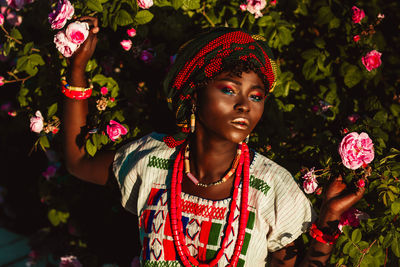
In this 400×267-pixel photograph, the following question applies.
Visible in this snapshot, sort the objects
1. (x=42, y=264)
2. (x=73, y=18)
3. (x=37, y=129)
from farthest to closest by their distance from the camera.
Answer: (x=42, y=264)
(x=37, y=129)
(x=73, y=18)

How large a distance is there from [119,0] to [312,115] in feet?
5.25

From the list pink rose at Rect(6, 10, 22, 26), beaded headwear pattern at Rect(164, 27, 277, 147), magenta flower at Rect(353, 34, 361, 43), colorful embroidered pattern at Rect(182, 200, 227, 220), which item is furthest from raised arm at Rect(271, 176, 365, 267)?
pink rose at Rect(6, 10, 22, 26)

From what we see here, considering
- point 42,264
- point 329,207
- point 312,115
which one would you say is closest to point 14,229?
point 42,264

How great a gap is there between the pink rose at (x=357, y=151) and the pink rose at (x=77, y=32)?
1.53 metres

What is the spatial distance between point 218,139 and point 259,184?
0.34m

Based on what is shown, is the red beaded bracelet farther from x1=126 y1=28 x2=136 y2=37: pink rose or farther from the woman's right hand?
x1=126 y1=28 x2=136 y2=37: pink rose

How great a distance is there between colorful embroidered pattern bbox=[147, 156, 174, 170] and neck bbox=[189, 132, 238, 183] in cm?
16

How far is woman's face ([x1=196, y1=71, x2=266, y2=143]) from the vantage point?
216 cm

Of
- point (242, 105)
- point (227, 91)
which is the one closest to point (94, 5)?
point (227, 91)

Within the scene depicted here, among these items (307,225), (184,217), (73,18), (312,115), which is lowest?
(184,217)

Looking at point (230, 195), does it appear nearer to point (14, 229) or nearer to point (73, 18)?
point (73, 18)

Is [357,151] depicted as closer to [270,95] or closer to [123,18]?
[270,95]

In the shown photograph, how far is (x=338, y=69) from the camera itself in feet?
10.2

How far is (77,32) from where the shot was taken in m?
2.29
